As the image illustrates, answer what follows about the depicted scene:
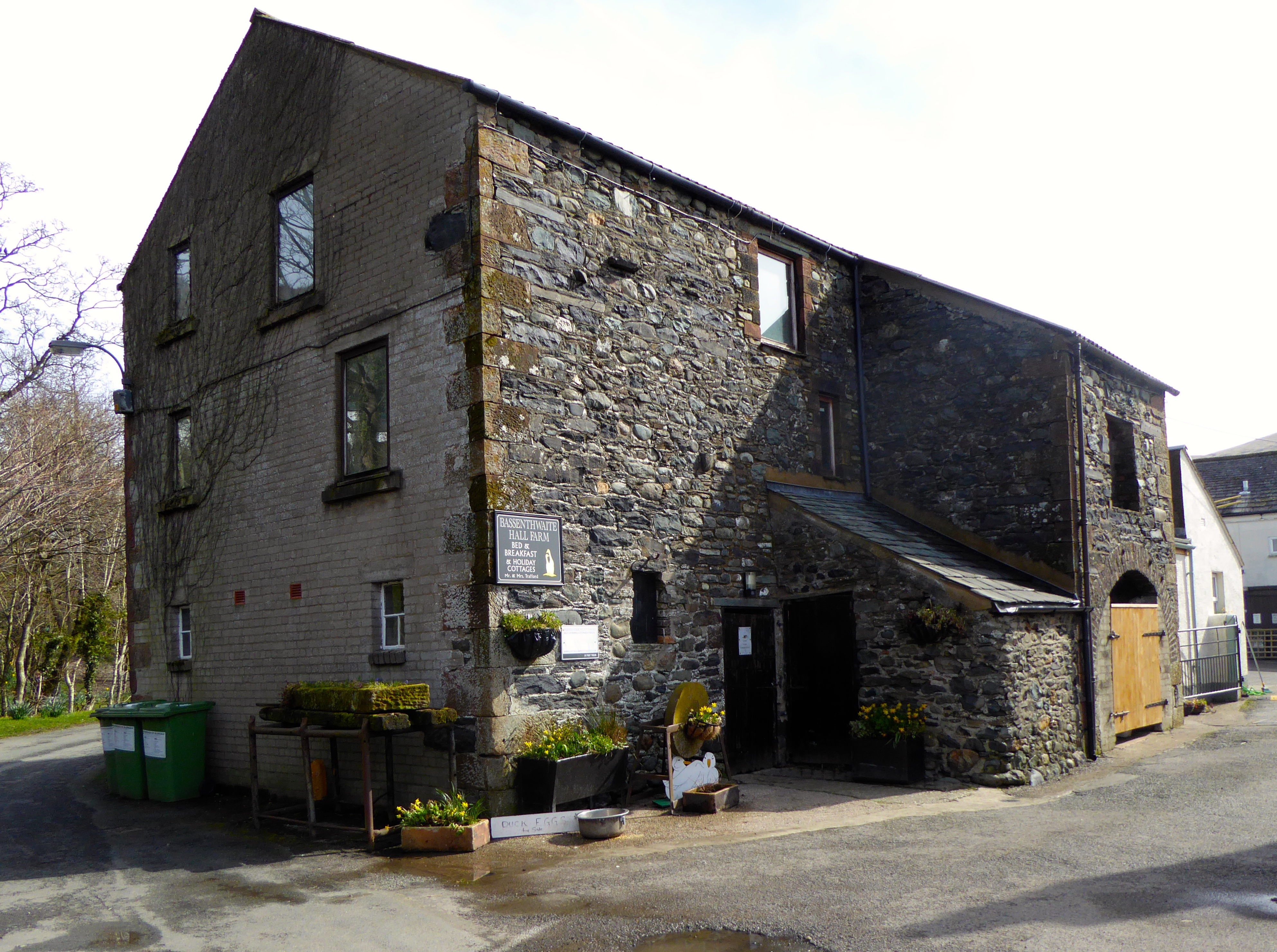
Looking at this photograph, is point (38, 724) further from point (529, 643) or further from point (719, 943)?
point (719, 943)

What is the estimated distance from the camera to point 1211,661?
17844 mm

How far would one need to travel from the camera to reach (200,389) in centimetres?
1300

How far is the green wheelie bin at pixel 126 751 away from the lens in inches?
465

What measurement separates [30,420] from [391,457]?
1477 centimetres

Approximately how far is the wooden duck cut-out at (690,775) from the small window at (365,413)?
4352 millimetres

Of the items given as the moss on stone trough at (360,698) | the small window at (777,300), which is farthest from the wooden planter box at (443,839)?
the small window at (777,300)

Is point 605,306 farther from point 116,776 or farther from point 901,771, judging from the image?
point 116,776

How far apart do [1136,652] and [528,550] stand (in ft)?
29.4

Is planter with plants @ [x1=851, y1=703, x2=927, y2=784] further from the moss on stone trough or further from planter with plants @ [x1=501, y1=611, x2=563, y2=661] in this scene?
the moss on stone trough

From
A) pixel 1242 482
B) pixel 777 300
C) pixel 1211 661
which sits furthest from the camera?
pixel 1242 482

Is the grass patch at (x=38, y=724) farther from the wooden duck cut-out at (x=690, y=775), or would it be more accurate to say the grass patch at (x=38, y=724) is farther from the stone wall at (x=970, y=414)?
the stone wall at (x=970, y=414)

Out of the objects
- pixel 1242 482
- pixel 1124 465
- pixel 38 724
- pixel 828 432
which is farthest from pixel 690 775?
pixel 1242 482

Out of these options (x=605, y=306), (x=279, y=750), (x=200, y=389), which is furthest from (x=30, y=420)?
(x=605, y=306)

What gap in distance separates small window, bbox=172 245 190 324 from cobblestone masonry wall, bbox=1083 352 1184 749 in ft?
40.2
